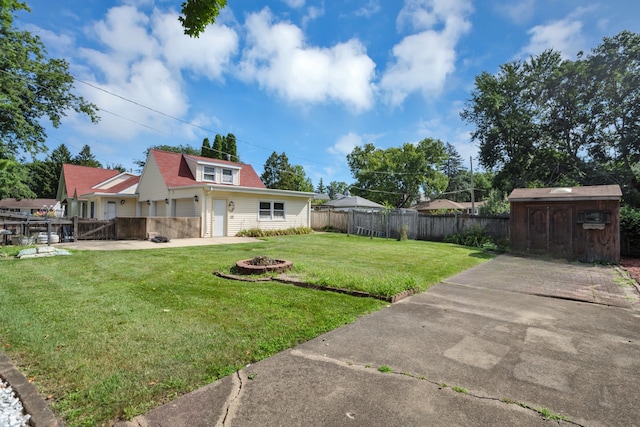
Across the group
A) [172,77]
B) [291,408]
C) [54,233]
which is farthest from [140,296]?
[172,77]

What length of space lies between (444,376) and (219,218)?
15.5 meters

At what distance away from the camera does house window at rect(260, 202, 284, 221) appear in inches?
739

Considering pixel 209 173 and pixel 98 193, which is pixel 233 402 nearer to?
pixel 209 173

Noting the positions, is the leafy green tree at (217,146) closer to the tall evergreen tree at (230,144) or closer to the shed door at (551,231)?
the tall evergreen tree at (230,144)

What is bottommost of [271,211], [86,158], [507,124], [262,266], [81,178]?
[262,266]

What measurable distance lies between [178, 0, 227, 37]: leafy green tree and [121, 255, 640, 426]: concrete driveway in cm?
290

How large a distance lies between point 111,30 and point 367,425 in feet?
24.8

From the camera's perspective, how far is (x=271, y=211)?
19156 millimetres

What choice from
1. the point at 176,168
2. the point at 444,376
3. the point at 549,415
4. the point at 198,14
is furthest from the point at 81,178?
the point at 549,415

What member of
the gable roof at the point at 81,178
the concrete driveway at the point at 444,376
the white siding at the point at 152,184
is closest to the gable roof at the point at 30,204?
the gable roof at the point at 81,178

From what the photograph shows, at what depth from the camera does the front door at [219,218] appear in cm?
1664

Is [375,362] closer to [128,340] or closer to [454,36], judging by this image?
[128,340]

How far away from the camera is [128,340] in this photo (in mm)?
3385

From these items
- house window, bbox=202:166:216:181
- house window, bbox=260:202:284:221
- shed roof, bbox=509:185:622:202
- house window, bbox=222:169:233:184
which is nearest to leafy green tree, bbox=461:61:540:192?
shed roof, bbox=509:185:622:202
